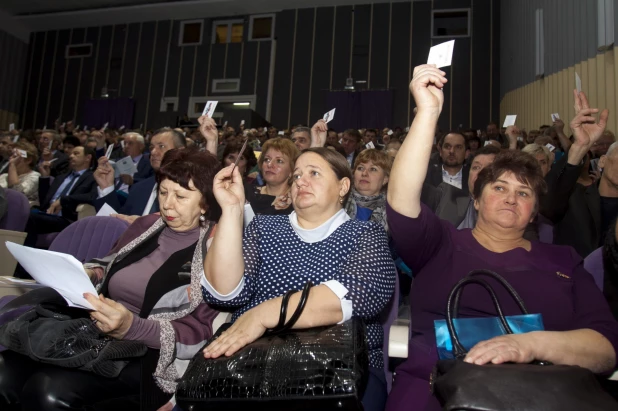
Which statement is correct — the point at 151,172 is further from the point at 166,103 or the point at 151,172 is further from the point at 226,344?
the point at 166,103

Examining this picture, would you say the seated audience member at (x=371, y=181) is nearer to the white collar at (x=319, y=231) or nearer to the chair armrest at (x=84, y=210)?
the white collar at (x=319, y=231)

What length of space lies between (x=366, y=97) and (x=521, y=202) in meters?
9.17

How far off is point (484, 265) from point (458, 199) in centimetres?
129

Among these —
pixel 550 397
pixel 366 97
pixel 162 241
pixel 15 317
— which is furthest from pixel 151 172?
pixel 366 97

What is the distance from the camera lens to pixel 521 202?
157 cm

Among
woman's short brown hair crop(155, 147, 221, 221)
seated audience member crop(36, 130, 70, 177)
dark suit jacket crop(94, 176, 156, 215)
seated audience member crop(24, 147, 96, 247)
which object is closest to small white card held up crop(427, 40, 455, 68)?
woman's short brown hair crop(155, 147, 221, 221)

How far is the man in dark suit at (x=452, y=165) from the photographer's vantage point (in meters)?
3.83

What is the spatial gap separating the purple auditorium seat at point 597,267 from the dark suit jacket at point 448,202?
0.94m

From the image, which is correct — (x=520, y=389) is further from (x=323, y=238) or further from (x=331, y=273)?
(x=323, y=238)

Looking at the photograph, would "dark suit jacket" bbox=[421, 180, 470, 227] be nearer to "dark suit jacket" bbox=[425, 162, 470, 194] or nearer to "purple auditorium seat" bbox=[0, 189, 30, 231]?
"dark suit jacket" bbox=[425, 162, 470, 194]

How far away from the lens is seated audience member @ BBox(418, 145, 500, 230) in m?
2.57

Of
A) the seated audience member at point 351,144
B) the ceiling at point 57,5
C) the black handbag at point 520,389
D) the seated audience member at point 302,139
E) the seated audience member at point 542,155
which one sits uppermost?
the ceiling at point 57,5

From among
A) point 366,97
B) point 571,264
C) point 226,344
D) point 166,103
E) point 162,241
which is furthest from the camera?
point 166,103

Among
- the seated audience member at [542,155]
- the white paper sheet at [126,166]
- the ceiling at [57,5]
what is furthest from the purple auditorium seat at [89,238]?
the ceiling at [57,5]
